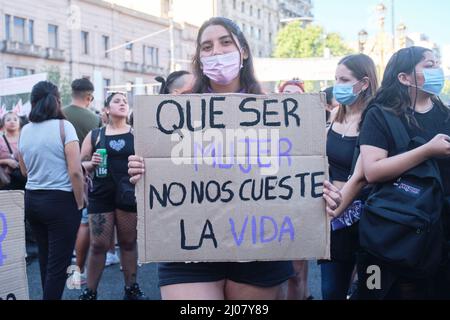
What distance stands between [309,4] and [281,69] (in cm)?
6896

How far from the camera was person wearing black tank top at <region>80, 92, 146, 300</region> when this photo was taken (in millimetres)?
4742

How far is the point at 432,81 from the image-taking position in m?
2.70

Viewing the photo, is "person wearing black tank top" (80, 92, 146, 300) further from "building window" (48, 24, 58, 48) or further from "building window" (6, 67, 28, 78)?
"building window" (48, 24, 58, 48)

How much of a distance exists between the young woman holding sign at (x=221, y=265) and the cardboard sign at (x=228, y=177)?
0.32 ft

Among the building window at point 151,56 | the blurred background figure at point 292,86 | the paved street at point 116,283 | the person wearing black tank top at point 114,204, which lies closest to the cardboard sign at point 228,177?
the person wearing black tank top at point 114,204

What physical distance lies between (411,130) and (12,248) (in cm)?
180

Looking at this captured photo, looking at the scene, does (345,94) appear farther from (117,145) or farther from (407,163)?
(117,145)

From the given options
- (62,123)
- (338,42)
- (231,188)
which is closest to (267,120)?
(231,188)

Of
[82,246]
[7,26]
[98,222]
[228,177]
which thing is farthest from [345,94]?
[7,26]

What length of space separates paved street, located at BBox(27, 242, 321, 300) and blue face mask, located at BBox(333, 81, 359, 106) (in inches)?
82.4

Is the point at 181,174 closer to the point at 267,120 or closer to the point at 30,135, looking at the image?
the point at 267,120

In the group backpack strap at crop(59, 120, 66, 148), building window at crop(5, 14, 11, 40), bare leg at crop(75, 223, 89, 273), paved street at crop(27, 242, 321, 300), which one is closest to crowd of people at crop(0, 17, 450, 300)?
backpack strap at crop(59, 120, 66, 148)

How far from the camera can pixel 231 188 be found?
221 cm
